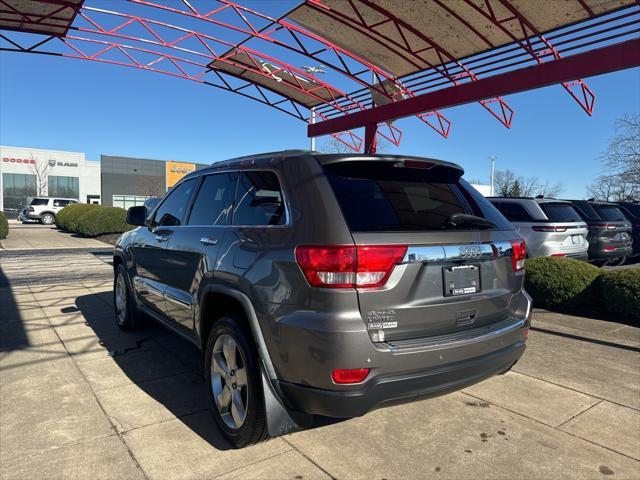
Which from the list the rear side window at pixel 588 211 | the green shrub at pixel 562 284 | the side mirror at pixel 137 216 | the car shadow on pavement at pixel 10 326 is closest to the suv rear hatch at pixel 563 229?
the green shrub at pixel 562 284

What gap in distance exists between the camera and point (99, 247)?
16500 mm

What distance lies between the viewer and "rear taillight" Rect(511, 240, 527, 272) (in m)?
3.05

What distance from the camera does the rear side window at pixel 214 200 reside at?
3371mm

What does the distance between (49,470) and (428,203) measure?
2.78 metres

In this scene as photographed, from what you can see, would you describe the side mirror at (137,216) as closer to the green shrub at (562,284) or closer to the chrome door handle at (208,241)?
the chrome door handle at (208,241)

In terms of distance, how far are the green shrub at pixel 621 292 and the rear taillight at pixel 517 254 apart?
393cm

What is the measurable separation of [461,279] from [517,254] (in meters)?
0.71

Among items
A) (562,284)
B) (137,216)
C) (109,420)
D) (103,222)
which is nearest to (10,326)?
(137,216)

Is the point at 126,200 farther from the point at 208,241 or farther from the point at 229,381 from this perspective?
the point at 229,381

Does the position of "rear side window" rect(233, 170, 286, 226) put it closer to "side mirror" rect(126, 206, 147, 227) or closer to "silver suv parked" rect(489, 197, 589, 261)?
"side mirror" rect(126, 206, 147, 227)

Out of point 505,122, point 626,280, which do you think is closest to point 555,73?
point 626,280

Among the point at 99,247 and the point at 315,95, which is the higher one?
the point at 315,95

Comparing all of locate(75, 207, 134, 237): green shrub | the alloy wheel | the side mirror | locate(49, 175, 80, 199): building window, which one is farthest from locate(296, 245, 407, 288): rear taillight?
locate(49, 175, 80, 199): building window

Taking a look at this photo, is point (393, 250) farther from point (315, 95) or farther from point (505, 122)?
point (315, 95)
